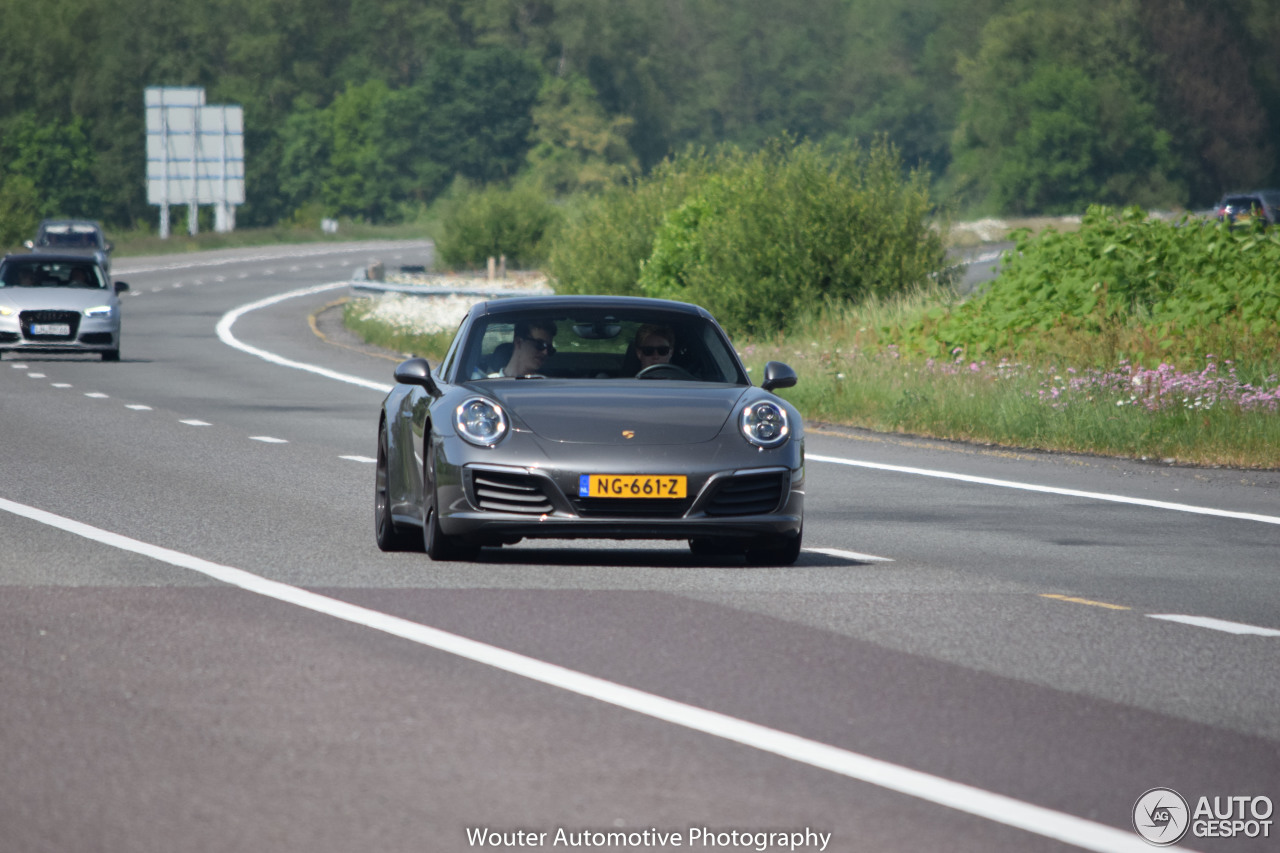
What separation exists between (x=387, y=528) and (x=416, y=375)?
87 centimetres

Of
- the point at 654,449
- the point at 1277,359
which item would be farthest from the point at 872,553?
the point at 1277,359

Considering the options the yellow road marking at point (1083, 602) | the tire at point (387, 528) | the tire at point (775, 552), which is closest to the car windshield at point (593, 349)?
the tire at point (387, 528)

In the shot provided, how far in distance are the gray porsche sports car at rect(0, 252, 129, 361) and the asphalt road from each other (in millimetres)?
18310

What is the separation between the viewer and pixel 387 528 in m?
11.5

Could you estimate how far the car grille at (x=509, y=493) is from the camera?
10484 mm

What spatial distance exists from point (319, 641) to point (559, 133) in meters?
139

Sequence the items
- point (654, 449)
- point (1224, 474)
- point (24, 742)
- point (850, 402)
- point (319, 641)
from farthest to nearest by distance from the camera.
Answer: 1. point (850, 402)
2. point (1224, 474)
3. point (654, 449)
4. point (319, 641)
5. point (24, 742)

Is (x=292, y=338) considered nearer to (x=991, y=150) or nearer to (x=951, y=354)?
(x=951, y=354)

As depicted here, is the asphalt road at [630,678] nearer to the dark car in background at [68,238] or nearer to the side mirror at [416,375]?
the side mirror at [416,375]

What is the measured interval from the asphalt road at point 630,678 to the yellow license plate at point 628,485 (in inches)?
15.8

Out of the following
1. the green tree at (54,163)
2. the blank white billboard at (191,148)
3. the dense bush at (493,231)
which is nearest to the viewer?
the dense bush at (493,231)

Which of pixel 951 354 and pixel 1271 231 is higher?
pixel 1271 231

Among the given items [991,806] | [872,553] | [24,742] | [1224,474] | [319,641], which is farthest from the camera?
[1224,474]

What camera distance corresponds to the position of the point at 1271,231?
2366 cm
